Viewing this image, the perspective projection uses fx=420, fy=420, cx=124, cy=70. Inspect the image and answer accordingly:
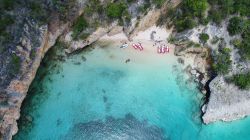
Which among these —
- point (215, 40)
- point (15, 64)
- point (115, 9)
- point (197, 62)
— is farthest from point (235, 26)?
point (15, 64)

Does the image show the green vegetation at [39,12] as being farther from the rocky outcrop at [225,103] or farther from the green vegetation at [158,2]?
the rocky outcrop at [225,103]

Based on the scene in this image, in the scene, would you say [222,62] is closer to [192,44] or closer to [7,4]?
[192,44]

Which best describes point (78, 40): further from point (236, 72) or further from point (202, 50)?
point (236, 72)

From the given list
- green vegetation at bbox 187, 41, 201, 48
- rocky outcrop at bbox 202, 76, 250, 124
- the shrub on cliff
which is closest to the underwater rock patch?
rocky outcrop at bbox 202, 76, 250, 124

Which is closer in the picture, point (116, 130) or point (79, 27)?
point (116, 130)

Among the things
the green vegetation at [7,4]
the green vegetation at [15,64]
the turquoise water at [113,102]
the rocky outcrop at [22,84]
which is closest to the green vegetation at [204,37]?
the turquoise water at [113,102]

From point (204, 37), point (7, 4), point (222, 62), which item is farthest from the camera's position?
point (204, 37)

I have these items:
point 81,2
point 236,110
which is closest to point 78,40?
point 81,2
